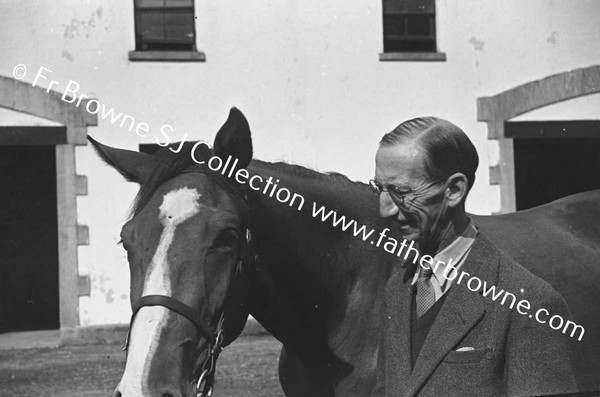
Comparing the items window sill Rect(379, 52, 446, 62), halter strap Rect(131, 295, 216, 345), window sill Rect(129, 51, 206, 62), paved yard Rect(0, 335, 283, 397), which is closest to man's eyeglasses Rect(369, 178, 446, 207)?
halter strap Rect(131, 295, 216, 345)

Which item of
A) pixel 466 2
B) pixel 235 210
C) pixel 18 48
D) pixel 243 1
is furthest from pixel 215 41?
pixel 235 210

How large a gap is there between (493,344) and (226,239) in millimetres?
1145

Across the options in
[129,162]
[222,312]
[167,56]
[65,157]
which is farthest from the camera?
[167,56]

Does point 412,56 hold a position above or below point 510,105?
above

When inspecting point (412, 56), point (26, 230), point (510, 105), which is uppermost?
point (412, 56)

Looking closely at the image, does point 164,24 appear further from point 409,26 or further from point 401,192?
point 401,192

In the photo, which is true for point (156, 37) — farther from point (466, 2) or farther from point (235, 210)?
point (235, 210)

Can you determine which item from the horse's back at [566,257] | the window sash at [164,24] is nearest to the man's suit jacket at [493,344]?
the horse's back at [566,257]

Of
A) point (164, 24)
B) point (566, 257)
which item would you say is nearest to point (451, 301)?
point (566, 257)

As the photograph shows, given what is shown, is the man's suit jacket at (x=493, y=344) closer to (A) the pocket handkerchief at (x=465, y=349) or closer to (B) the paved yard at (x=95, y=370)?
(A) the pocket handkerchief at (x=465, y=349)

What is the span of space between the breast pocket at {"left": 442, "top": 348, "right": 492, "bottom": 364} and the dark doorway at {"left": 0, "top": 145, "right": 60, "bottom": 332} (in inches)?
503

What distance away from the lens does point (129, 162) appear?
122 inches

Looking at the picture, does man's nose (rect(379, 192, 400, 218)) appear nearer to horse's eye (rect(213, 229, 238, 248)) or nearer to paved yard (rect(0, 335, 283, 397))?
horse's eye (rect(213, 229, 238, 248))

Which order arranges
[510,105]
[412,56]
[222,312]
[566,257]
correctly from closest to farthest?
[222,312] < [566,257] < [510,105] < [412,56]
